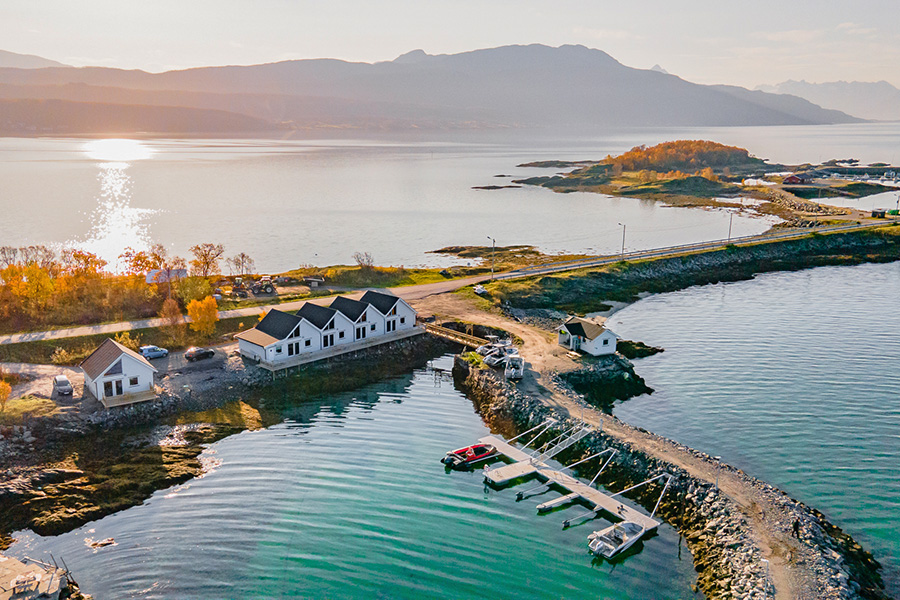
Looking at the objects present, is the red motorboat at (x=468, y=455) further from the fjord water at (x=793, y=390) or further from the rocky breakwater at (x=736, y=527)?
the fjord water at (x=793, y=390)

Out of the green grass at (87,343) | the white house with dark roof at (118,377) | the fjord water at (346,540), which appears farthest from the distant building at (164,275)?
the fjord water at (346,540)

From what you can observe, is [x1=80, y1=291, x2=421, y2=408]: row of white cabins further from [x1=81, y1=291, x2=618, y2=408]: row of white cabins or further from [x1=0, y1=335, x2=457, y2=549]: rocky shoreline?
[x1=0, y1=335, x2=457, y2=549]: rocky shoreline

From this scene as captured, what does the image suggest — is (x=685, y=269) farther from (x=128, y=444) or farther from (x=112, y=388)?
(x=128, y=444)

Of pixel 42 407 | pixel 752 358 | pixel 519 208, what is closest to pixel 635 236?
pixel 519 208

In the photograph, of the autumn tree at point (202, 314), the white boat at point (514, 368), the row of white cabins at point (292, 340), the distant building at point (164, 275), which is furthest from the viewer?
the distant building at point (164, 275)

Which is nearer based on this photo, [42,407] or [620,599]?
[620,599]

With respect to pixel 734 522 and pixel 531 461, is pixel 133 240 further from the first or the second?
pixel 734 522
